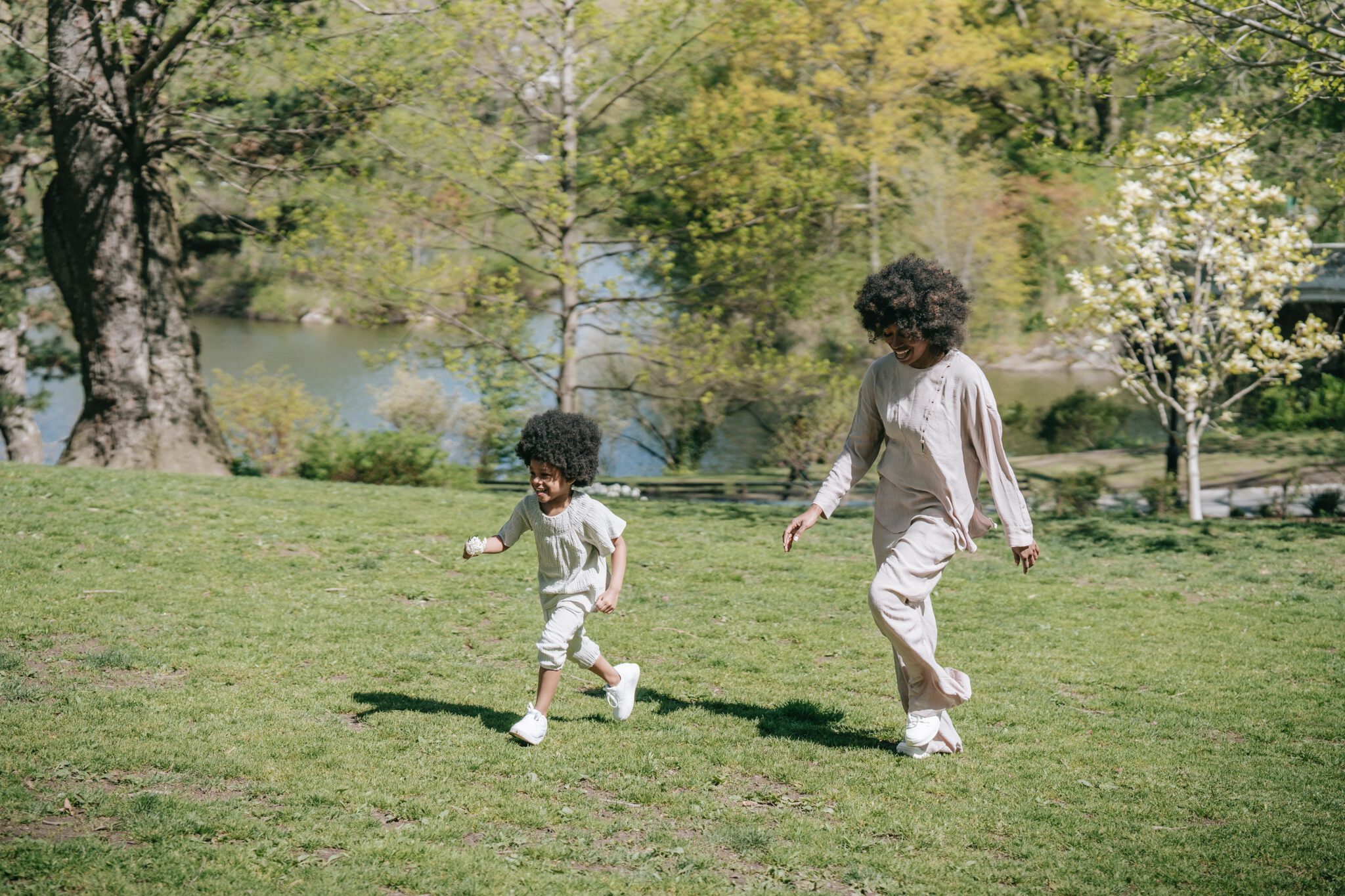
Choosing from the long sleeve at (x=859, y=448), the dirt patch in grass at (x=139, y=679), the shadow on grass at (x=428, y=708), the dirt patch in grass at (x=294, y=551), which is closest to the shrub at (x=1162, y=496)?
the dirt patch in grass at (x=294, y=551)

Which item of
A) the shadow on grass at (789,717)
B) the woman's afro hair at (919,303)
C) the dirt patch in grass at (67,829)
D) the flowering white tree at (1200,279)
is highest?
the flowering white tree at (1200,279)

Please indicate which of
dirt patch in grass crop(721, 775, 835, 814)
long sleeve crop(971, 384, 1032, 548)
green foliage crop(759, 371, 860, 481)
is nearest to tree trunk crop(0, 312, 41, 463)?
green foliage crop(759, 371, 860, 481)

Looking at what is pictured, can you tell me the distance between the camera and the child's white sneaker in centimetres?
535

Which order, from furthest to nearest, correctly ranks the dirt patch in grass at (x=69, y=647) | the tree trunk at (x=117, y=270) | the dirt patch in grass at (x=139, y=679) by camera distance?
the tree trunk at (x=117, y=270) → the dirt patch in grass at (x=69, y=647) → the dirt patch in grass at (x=139, y=679)

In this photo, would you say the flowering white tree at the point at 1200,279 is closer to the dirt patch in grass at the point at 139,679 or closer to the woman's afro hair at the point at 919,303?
the woman's afro hair at the point at 919,303

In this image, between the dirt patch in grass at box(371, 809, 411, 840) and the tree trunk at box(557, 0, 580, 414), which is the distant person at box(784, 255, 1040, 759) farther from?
the tree trunk at box(557, 0, 580, 414)

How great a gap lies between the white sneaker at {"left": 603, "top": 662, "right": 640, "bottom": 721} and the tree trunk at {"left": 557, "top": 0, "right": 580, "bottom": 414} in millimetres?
14373

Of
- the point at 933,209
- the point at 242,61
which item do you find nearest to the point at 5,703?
the point at 242,61

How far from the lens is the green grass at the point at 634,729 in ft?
13.8

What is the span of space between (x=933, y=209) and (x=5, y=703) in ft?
98.8

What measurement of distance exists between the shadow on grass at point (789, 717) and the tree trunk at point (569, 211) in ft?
45.9

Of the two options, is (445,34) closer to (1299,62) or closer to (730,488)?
(730,488)

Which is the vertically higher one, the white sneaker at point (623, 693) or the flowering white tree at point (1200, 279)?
the flowering white tree at point (1200, 279)

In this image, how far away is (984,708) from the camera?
250 inches
